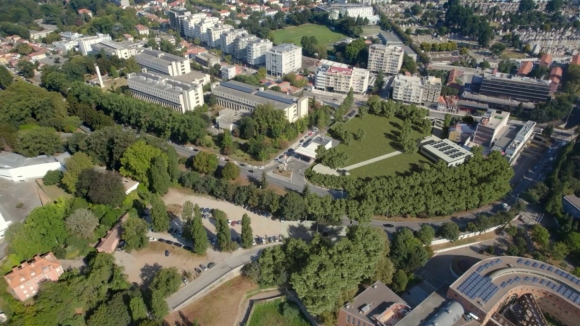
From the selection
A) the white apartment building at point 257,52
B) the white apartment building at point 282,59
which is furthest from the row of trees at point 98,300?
the white apartment building at point 257,52

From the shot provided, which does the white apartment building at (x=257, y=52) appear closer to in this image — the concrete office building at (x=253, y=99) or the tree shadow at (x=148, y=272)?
the concrete office building at (x=253, y=99)

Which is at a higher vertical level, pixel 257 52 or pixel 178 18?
pixel 178 18

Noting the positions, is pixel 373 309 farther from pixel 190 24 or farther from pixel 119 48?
pixel 190 24

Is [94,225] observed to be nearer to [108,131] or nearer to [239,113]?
[108,131]

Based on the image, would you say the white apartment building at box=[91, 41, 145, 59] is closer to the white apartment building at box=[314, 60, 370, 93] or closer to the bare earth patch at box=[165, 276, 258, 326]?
the white apartment building at box=[314, 60, 370, 93]

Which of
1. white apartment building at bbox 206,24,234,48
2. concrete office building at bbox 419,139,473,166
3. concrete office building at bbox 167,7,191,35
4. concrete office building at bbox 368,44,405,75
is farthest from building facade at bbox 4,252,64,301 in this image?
concrete office building at bbox 167,7,191,35

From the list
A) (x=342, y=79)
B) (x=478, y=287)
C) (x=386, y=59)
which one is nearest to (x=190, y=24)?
(x=342, y=79)

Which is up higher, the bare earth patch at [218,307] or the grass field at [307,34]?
the grass field at [307,34]
